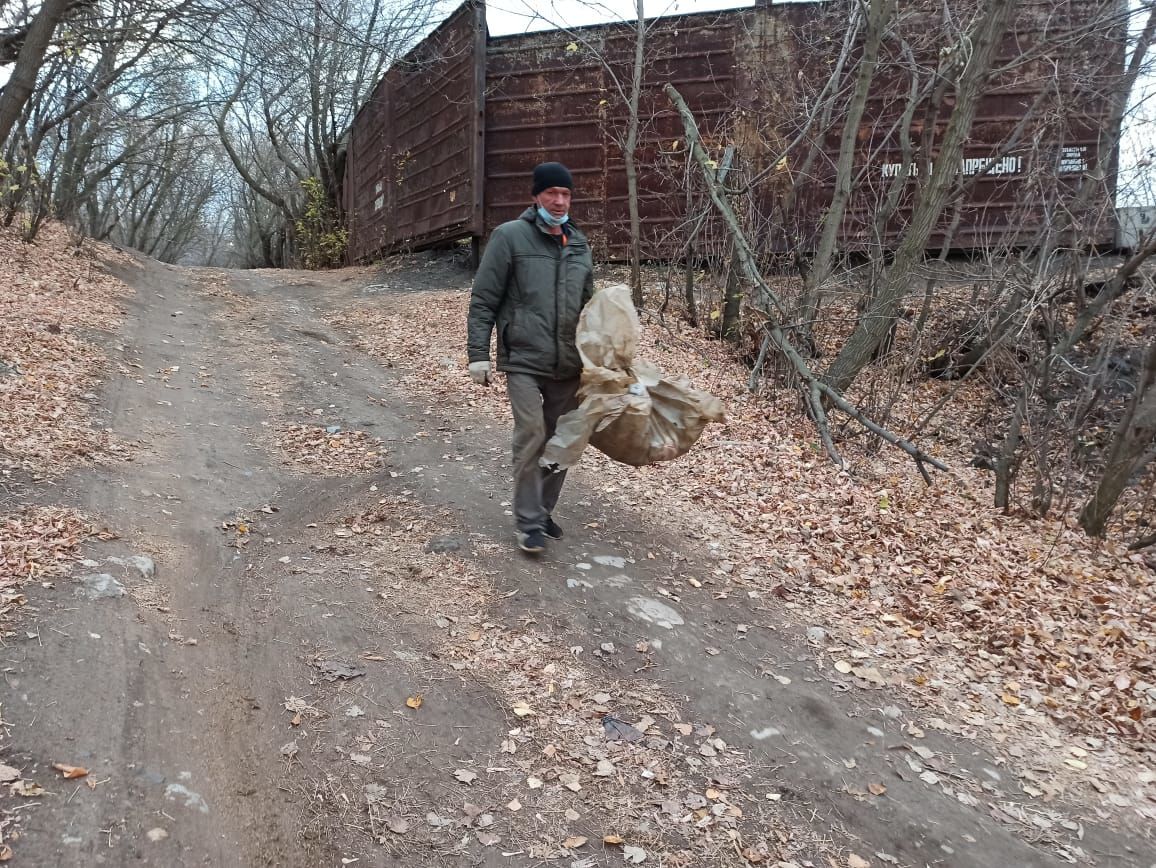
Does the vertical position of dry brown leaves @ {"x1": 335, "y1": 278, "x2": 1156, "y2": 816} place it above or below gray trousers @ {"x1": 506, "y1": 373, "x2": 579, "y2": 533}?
below

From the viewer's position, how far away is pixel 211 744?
115 inches

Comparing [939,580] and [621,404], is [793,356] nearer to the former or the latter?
[939,580]

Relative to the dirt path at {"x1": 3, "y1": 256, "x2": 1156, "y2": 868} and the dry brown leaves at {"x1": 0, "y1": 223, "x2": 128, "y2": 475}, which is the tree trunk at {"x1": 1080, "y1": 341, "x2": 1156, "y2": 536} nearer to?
the dirt path at {"x1": 3, "y1": 256, "x2": 1156, "y2": 868}

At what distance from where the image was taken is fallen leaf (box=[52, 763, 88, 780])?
8.52ft

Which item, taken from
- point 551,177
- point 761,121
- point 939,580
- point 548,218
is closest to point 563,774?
point 548,218

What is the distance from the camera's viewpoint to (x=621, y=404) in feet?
13.6

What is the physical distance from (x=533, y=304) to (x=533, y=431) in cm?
66

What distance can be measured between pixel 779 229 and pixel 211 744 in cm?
865

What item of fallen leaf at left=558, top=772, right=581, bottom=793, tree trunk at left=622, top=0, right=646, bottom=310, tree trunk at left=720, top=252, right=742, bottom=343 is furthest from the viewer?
tree trunk at left=720, top=252, right=742, bottom=343

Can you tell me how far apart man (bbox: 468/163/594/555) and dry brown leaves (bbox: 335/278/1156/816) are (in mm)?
1510

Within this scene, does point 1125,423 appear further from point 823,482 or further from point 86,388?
point 86,388

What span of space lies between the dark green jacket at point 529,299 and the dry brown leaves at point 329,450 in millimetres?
2157

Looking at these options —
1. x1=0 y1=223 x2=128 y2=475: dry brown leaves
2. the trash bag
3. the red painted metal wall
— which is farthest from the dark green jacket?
the red painted metal wall

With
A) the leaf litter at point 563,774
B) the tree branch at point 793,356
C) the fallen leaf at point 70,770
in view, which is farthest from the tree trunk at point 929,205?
the fallen leaf at point 70,770
